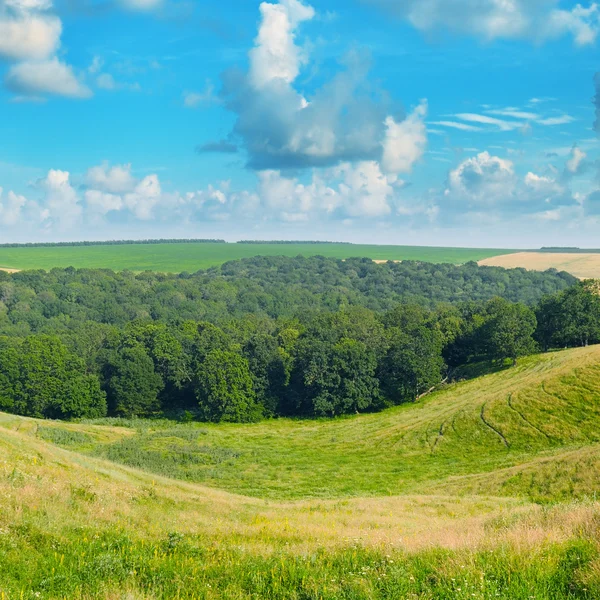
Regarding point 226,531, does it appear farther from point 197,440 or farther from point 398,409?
point 398,409

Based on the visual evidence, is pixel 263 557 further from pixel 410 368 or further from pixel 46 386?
pixel 46 386

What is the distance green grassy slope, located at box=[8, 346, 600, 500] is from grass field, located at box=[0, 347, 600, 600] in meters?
0.32

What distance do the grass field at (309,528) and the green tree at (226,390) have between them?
35949 mm

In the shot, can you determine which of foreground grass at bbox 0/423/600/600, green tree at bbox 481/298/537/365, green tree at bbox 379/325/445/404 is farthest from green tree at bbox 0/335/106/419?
foreground grass at bbox 0/423/600/600

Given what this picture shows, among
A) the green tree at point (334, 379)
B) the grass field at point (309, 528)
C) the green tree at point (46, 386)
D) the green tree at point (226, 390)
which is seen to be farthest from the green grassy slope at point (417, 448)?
the green tree at point (46, 386)

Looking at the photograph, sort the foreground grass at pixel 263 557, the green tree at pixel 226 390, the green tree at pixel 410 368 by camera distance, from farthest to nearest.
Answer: the green tree at pixel 410 368 → the green tree at pixel 226 390 → the foreground grass at pixel 263 557

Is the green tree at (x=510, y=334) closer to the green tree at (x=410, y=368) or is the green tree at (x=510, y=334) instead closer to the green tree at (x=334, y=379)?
the green tree at (x=410, y=368)

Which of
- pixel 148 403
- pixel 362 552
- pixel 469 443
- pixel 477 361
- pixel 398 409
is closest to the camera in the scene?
pixel 362 552

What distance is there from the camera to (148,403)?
92125 mm

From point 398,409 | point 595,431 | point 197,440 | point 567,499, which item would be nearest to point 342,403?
point 398,409

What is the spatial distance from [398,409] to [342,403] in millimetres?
9843

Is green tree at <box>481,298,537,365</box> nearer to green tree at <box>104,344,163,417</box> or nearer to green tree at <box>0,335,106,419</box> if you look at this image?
green tree at <box>104,344,163,417</box>

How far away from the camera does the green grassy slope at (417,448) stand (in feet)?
125

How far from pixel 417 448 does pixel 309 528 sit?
41.5m
